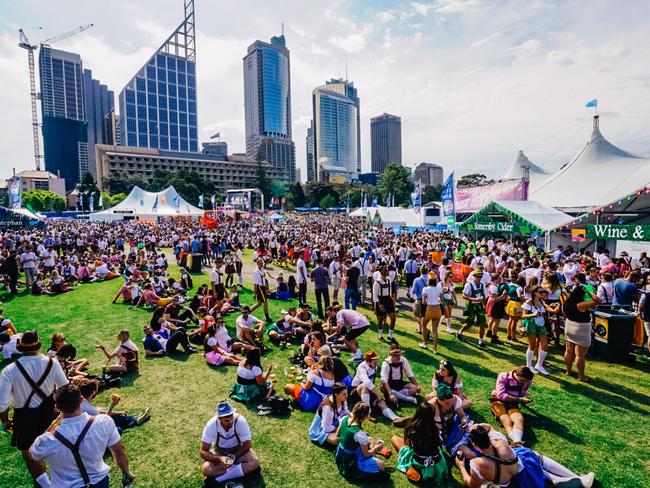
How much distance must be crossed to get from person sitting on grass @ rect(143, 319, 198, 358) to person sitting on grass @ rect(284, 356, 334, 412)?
3472mm

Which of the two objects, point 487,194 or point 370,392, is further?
point 487,194

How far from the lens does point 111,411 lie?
5.14 m

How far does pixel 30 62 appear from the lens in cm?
18025

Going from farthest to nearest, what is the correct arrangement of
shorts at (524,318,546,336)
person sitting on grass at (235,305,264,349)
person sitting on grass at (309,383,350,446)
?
person sitting on grass at (235,305,264,349), shorts at (524,318,546,336), person sitting on grass at (309,383,350,446)

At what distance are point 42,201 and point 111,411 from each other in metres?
100

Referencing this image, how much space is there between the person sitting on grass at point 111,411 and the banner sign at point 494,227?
18.9 meters

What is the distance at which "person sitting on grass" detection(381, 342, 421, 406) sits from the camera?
5.79 m

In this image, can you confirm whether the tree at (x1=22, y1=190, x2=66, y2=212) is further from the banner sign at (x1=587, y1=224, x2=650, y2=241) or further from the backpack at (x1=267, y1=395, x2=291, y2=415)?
the banner sign at (x1=587, y1=224, x2=650, y2=241)

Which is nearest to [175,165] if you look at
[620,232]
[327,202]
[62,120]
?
[327,202]

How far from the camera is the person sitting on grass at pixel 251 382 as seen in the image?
577 centimetres

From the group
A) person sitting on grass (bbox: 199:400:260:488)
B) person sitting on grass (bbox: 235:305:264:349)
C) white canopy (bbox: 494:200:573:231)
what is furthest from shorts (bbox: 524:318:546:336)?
white canopy (bbox: 494:200:573:231)

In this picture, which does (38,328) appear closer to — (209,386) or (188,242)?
(209,386)

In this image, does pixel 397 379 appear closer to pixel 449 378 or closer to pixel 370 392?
pixel 370 392

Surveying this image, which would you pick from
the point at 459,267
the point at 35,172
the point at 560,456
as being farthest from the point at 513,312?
the point at 35,172
